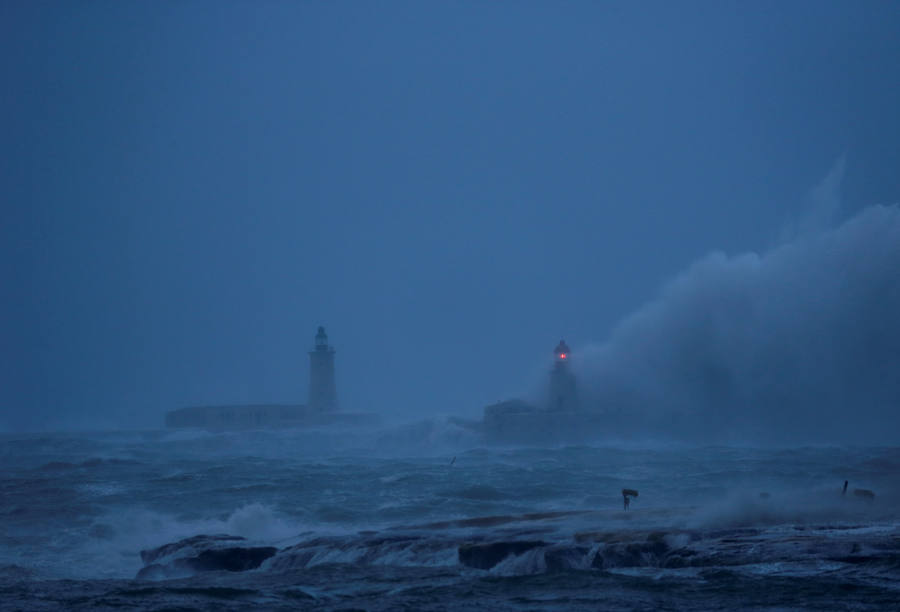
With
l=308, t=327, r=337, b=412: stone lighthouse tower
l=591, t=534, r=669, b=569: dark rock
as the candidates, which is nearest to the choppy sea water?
l=591, t=534, r=669, b=569: dark rock

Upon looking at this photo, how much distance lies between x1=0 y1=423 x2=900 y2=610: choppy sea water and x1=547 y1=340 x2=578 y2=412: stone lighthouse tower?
1404 centimetres

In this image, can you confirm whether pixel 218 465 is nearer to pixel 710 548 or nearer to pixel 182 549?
pixel 182 549

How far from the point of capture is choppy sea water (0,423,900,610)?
22.3 ft

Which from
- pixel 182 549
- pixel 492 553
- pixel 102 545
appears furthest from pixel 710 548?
pixel 102 545

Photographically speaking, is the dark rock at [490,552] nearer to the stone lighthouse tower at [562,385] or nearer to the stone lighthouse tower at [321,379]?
the stone lighthouse tower at [562,385]

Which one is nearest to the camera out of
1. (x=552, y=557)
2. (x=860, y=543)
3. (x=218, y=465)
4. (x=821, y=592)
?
(x=821, y=592)

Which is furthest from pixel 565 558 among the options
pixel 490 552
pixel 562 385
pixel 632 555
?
pixel 562 385

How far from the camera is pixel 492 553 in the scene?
27.4 ft

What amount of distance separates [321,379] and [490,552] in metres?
40.9

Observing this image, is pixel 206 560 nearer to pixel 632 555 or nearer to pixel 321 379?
pixel 632 555

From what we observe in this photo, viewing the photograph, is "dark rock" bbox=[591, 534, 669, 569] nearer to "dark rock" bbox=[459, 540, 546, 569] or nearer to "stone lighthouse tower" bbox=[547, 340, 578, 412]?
"dark rock" bbox=[459, 540, 546, 569]

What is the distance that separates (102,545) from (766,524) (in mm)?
8643

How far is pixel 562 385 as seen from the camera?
115 ft

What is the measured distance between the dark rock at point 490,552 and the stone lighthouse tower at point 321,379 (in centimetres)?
4002
